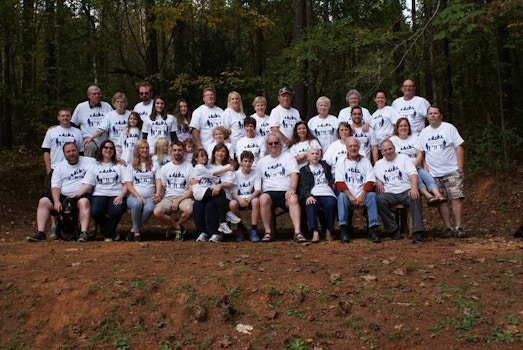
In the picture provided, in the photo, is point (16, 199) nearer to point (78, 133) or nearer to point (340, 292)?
point (78, 133)

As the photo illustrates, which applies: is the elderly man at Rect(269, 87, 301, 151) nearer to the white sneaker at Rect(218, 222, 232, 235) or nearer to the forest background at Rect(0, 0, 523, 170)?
the white sneaker at Rect(218, 222, 232, 235)

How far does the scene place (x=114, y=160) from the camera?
8492mm

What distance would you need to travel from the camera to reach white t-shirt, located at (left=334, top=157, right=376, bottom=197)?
25.8ft

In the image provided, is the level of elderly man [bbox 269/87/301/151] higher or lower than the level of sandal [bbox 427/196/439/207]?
higher

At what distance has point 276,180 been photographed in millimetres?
8109

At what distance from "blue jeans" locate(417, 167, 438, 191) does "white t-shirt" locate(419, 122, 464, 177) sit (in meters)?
0.18

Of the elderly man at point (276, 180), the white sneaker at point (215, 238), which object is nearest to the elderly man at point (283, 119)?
the elderly man at point (276, 180)

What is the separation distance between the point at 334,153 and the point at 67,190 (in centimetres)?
428

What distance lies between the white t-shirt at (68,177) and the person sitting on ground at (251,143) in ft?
7.98

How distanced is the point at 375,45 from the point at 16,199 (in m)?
10.4

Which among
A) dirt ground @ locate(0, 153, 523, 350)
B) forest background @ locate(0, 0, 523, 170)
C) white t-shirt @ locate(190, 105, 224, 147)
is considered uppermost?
forest background @ locate(0, 0, 523, 170)

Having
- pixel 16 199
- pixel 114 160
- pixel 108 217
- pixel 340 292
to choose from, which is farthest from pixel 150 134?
pixel 16 199

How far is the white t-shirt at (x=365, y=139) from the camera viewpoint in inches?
335

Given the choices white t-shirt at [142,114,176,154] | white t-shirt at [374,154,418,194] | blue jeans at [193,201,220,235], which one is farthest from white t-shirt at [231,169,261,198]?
white t-shirt at [374,154,418,194]
